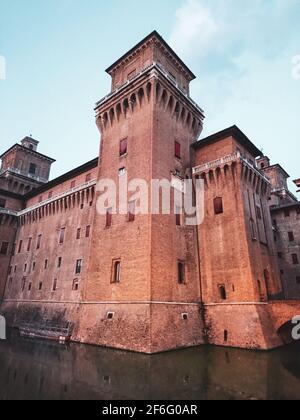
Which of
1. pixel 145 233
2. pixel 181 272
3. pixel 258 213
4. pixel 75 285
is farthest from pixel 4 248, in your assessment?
pixel 258 213

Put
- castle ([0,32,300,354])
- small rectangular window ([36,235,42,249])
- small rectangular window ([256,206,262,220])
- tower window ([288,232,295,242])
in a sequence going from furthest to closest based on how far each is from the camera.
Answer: tower window ([288,232,295,242]) < small rectangular window ([36,235,42,249]) < small rectangular window ([256,206,262,220]) < castle ([0,32,300,354])

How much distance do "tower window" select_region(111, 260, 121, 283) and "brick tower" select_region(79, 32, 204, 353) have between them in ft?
0.08

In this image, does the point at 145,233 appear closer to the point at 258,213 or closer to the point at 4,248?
the point at 258,213

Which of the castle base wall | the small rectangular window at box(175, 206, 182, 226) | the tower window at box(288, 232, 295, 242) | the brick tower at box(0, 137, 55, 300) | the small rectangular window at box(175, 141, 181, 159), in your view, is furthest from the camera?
the brick tower at box(0, 137, 55, 300)

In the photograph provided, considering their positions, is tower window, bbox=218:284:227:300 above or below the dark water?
above

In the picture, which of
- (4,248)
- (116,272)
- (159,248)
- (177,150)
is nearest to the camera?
(159,248)

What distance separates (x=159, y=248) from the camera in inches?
854

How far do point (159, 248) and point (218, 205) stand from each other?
322 inches

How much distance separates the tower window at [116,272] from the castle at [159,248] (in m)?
0.09

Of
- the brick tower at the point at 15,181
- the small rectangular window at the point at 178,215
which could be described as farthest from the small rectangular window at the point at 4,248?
the small rectangular window at the point at 178,215

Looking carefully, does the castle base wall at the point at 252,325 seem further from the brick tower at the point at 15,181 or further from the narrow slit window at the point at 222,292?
the brick tower at the point at 15,181

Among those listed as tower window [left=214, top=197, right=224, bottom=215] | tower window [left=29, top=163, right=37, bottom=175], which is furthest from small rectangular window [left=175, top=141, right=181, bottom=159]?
tower window [left=29, top=163, right=37, bottom=175]

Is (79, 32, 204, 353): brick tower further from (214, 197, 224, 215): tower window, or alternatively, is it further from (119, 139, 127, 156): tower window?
(214, 197, 224, 215): tower window

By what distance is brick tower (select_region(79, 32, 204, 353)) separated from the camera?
2012cm
